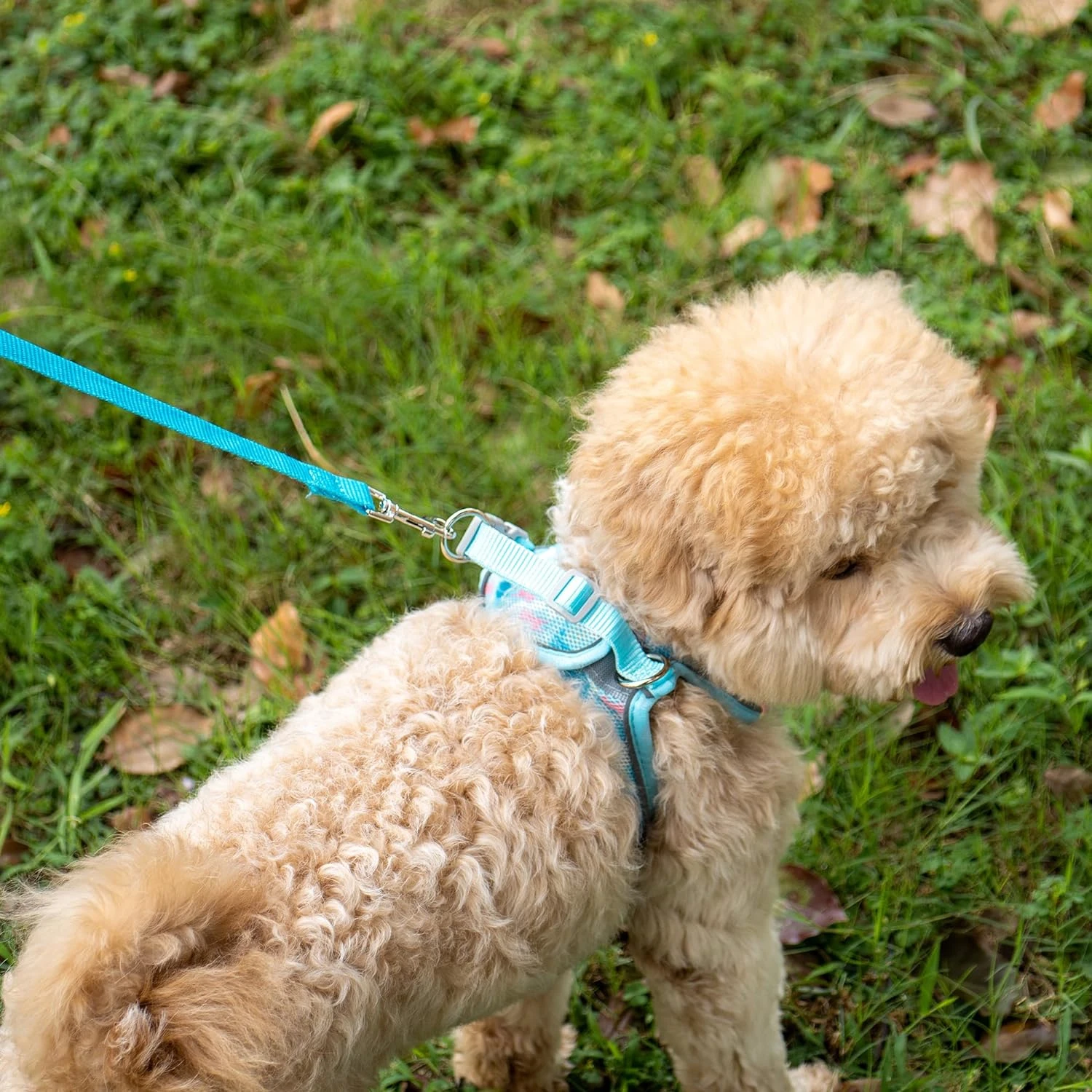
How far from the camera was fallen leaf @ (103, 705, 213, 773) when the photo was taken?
10.1ft

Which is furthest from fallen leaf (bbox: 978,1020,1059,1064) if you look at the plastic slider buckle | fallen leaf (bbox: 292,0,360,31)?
fallen leaf (bbox: 292,0,360,31)

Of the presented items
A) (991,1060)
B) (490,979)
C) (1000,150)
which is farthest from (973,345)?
(490,979)

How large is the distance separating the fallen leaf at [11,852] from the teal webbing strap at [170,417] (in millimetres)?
1467

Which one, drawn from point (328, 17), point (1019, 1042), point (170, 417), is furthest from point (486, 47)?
point (1019, 1042)

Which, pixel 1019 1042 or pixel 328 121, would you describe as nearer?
pixel 1019 1042

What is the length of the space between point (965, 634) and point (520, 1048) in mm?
1417

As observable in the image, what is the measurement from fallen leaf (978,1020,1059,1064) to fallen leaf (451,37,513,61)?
3835mm

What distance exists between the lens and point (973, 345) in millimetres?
3555

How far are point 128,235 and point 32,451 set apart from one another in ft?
3.06

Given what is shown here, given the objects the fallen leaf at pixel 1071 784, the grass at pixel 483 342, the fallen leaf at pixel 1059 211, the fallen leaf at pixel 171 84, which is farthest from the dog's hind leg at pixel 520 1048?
the fallen leaf at pixel 171 84

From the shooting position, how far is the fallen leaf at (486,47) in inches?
176

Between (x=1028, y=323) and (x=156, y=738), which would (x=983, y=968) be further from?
(x=156, y=738)

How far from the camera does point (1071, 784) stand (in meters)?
2.82

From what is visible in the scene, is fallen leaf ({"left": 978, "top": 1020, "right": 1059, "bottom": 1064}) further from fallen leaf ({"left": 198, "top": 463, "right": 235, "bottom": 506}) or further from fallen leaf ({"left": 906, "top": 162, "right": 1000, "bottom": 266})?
fallen leaf ({"left": 198, "top": 463, "right": 235, "bottom": 506})
